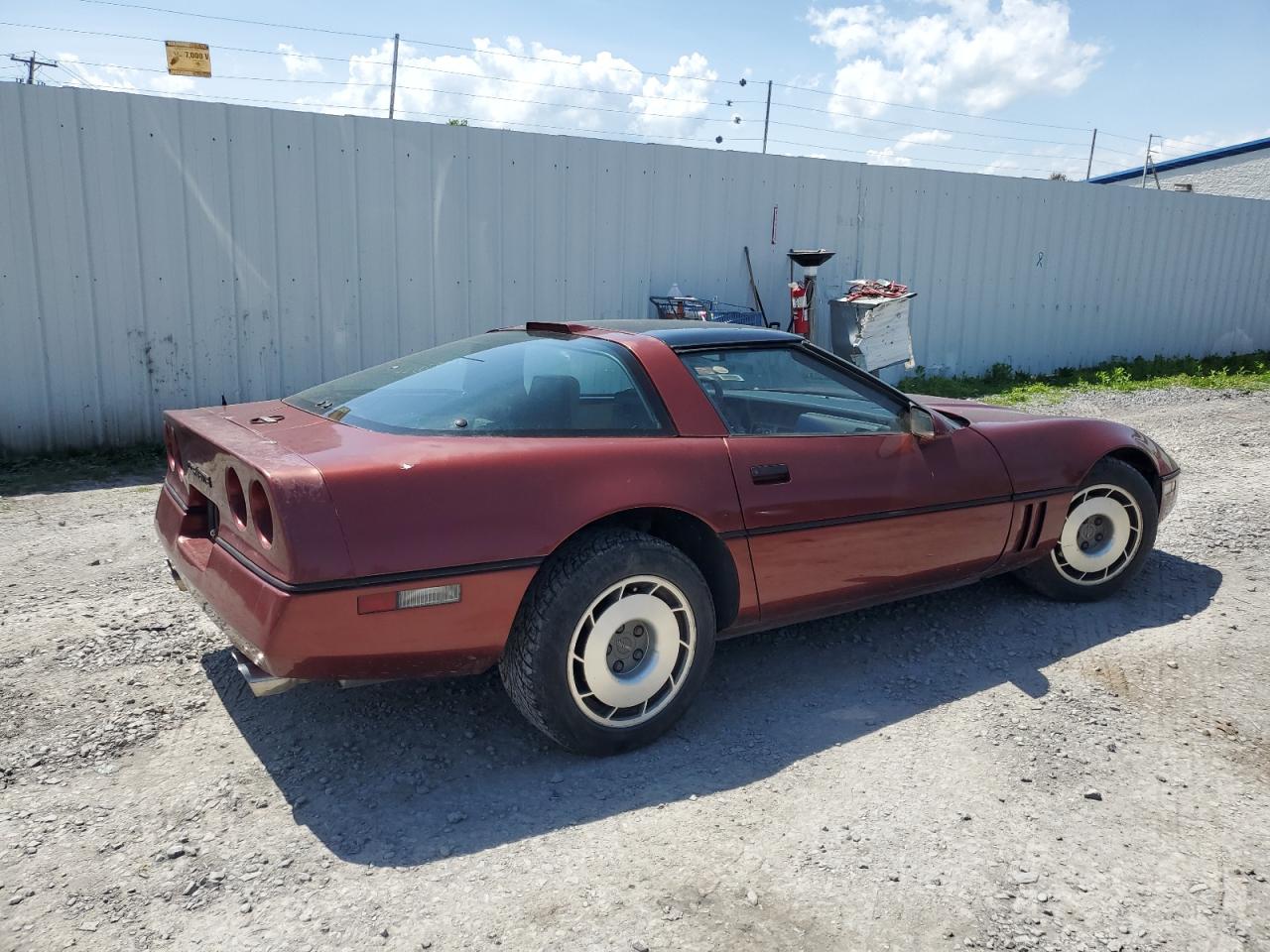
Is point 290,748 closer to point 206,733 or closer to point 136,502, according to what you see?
point 206,733

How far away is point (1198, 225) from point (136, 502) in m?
14.4

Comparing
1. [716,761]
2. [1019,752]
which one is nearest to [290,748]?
[716,761]

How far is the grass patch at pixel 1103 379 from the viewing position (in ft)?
38.2

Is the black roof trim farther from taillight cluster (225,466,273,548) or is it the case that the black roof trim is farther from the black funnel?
the black funnel

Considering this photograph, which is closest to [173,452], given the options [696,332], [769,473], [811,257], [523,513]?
[523,513]

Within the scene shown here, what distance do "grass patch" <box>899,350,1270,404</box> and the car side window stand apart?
749 cm

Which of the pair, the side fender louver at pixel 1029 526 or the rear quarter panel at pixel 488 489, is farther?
the side fender louver at pixel 1029 526

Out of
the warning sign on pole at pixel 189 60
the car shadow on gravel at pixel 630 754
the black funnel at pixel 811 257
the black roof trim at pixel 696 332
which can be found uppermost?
the warning sign on pole at pixel 189 60

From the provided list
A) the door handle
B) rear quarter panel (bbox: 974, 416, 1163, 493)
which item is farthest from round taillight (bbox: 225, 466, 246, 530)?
rear quarter panel (bbox: 974, 416, 1163, 493)

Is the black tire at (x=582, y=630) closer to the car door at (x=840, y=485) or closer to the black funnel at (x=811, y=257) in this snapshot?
the car door at (x=840, y=485)

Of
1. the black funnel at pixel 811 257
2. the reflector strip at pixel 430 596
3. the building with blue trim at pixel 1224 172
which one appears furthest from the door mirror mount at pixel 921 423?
the building with blue trim at pixel 1224 172

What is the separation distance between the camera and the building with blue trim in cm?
2028

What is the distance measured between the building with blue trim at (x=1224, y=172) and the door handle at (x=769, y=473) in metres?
19.7

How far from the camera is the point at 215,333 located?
307 inches
